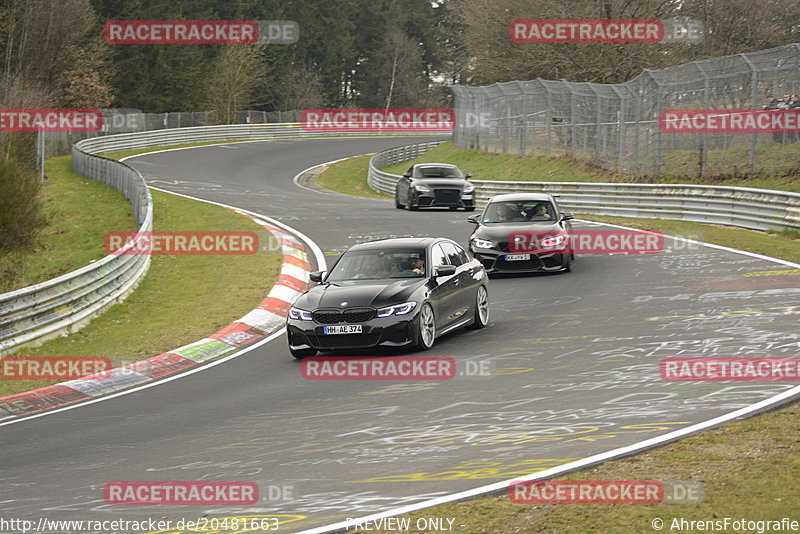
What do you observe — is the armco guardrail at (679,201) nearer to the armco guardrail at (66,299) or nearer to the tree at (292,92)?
the armco guardrail at (66,299)

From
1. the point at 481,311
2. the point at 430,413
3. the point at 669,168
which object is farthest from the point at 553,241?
the point at 669,168

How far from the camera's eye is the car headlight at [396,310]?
1303cm

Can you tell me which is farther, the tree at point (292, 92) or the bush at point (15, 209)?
the tree at point (292, 92)

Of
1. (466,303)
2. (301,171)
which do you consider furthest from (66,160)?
(466,303)

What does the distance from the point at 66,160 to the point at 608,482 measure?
48826 millimetres

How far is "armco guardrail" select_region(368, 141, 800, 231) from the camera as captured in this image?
953 inches

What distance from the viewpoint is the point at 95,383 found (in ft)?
42.7

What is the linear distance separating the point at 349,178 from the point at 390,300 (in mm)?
41313

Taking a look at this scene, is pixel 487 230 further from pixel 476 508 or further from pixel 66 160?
pixel 66 160

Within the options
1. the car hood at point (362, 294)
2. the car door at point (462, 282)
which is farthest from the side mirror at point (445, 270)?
the car door at point (462, 282)

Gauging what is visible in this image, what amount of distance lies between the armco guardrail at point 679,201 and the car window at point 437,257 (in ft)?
37.6

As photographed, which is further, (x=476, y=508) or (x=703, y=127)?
(x=703, y=127)

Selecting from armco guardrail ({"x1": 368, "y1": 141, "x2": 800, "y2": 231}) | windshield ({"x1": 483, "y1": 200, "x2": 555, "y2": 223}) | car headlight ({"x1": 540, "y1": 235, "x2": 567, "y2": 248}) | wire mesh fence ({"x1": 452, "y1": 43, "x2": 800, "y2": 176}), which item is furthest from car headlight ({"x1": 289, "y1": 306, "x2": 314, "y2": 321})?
wire mesh fence ({"x1": 452, "y1": 43, "x2": 800, "y2": 176})

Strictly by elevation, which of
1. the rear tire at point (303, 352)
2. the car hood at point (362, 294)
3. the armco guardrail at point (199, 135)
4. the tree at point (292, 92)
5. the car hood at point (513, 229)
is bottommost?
the rear tire at point (303, 352)
